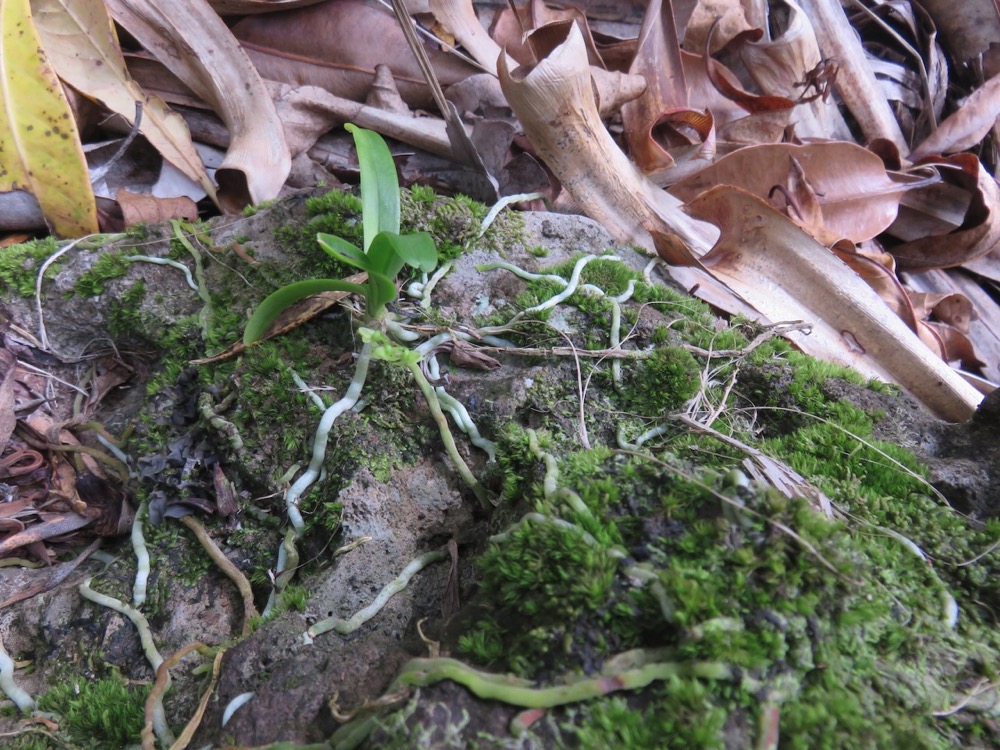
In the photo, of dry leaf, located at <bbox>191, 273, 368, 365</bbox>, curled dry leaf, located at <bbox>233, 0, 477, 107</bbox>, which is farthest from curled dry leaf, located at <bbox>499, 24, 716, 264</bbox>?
dry leaf, located at <bbox>191, 273, 368, 365</bbox>

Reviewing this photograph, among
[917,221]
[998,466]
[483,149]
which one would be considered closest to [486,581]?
[998,466]

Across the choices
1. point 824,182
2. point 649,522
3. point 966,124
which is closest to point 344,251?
point 649,522

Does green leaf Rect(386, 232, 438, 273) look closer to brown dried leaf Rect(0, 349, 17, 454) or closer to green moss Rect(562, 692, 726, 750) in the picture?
green moss Rect(562, 692, 726, 750)

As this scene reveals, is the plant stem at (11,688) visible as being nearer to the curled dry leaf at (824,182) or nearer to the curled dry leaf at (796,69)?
the curled dry leaf at (824,182)

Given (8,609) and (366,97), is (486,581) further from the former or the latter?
(366,97)

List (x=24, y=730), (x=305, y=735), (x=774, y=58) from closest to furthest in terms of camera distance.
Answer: (x=305, y=735) < (x=24, y=730) < (x=774, y=58)

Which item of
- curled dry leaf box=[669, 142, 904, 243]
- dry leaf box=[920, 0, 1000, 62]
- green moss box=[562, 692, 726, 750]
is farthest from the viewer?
dry leaf box=[920, 0, 1000, 62]
